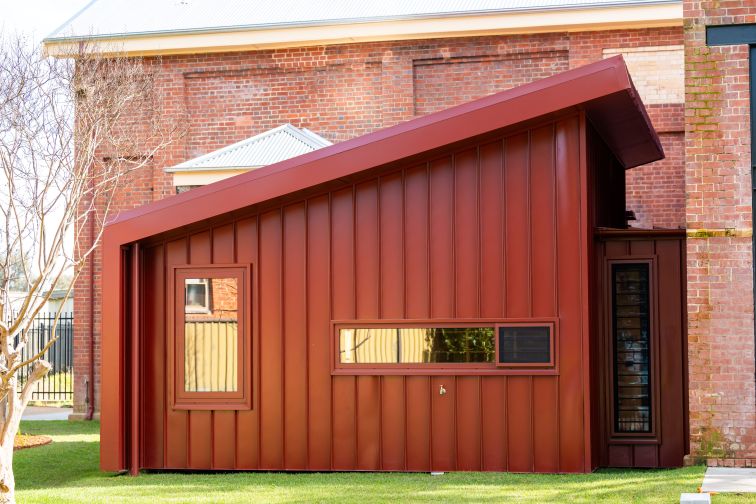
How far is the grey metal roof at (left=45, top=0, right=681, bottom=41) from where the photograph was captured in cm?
2208

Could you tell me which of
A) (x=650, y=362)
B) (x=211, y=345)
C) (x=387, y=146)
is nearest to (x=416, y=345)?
(x=387, y=146)

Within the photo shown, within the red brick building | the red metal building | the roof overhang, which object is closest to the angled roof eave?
the red metal building

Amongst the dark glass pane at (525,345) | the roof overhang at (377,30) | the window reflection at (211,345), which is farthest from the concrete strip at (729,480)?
the roof overhang at (377,30)

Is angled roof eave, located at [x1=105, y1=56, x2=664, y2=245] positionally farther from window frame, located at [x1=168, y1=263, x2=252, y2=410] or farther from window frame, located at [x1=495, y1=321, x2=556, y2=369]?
window frame, located at [x1=495, y1=321, x2=556, y2=369]

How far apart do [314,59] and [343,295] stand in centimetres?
1128

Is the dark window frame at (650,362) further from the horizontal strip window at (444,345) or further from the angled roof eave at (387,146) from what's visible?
the angled roof eave at (387,146)

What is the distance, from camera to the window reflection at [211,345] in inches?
514

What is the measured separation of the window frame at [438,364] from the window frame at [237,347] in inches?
41.1

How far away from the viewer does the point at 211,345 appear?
13.1m

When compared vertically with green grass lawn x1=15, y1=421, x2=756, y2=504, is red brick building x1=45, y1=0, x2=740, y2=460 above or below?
above

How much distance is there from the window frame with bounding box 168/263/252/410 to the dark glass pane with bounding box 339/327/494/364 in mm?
1150

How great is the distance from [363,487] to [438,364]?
2068mm

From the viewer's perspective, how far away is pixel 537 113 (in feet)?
39.8

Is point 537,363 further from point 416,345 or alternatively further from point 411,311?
point 411,311
